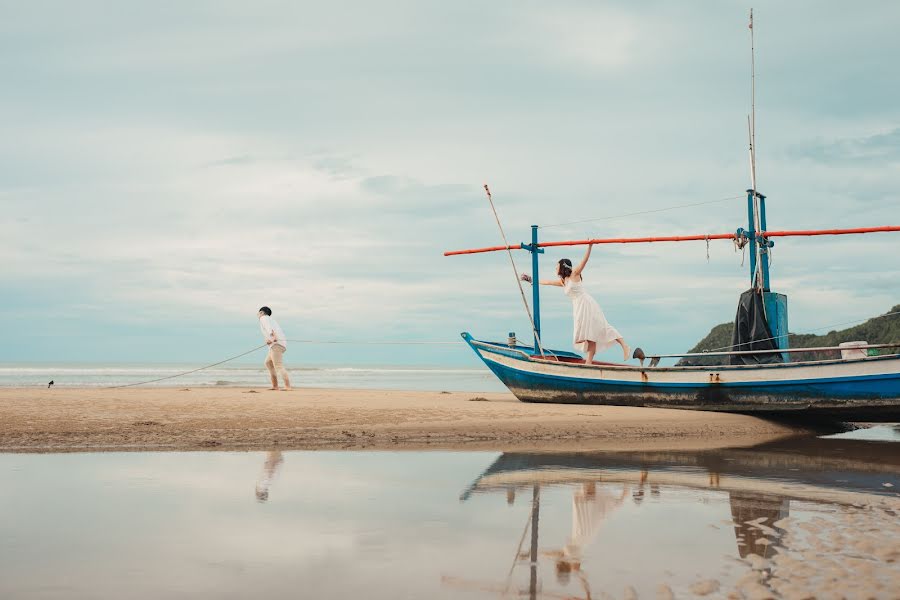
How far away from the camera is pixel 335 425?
13086 mm

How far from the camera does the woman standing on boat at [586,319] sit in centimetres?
1733

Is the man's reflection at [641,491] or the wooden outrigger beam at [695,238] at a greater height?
the wooden outrigger beam at [695,238]

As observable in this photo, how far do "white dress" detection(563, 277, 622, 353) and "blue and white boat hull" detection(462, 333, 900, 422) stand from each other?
1.93ft

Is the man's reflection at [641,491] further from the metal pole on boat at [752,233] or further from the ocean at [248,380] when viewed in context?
the ocean at [248,380]

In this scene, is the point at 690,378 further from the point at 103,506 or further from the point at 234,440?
the point at 103,506

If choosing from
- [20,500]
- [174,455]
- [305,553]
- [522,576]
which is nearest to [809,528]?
[522,576]

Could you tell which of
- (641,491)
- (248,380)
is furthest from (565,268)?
(248,380)

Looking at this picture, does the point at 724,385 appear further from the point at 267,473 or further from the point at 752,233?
the point at 267,473

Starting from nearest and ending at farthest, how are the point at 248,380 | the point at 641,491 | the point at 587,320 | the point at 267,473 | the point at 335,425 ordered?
the point at 641,491 < the point at 267,473 < the point at 335,425 < the point at 587,320 < the point at 248,380

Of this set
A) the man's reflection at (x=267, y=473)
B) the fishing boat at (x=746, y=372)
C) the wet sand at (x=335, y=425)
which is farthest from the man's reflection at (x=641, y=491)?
the fishing boat at (x=746, y=372)

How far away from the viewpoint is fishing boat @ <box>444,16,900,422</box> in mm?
14773

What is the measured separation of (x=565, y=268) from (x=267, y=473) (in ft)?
32.4

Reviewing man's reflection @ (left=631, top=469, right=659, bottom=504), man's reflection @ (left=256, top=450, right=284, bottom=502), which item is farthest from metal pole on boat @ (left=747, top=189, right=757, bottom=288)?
man's reflection @ (left=256, top=450, right=284, bottom=502)

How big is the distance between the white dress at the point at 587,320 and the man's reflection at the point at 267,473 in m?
8.24
